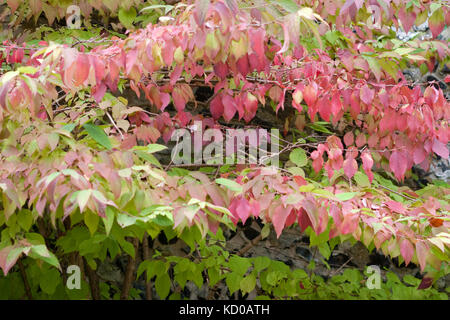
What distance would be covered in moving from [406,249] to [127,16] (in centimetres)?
178

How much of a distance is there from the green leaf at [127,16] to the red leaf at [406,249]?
170 centimetres

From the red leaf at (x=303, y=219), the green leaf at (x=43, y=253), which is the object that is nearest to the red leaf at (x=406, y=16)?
the red leaf at (x=303, y=219)

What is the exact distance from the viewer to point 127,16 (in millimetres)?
2896

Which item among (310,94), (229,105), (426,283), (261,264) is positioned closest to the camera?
(426,283)

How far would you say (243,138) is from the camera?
262cm

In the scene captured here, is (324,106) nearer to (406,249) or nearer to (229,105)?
(229,105)

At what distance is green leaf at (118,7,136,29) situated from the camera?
2.88m

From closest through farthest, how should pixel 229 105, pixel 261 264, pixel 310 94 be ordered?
1. pixel 310 94
2. pixel 229 105
3. pixel 261 264

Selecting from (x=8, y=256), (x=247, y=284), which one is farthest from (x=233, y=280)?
(x=8, y=256)

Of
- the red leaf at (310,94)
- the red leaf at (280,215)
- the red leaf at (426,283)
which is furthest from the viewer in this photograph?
the red leaf at (310,94)

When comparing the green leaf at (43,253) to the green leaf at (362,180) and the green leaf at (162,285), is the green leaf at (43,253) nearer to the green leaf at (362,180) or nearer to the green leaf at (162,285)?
the green leaf at (162,285)

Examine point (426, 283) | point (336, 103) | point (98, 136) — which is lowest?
point (426, 283)

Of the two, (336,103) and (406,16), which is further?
(406,16)

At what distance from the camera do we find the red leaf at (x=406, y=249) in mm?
1872
